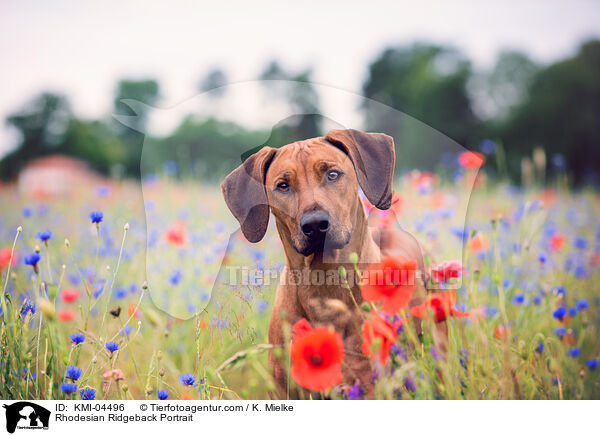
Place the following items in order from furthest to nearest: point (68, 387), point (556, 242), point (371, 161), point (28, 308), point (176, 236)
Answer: point (556, 242)
point (176, 236)
point (28, 308)
point (371, 161)
point (68, 387)

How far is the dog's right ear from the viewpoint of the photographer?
1610mm

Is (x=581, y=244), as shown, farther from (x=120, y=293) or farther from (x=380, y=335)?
(x=120, y=293)

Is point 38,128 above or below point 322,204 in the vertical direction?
above

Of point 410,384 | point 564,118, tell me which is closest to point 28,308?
point 410,384

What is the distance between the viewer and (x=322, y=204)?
1.46m

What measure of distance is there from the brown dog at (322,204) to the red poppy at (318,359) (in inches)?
6.3

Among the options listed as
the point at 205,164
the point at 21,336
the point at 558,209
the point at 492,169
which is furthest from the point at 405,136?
the point at 558,209

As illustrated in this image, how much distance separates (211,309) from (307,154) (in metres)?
0.76

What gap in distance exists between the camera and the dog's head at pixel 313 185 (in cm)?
148

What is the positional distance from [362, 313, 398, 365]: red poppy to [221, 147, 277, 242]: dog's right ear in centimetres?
53

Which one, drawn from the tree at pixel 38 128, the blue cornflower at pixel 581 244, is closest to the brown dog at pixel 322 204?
the tree at pixel 38 128
